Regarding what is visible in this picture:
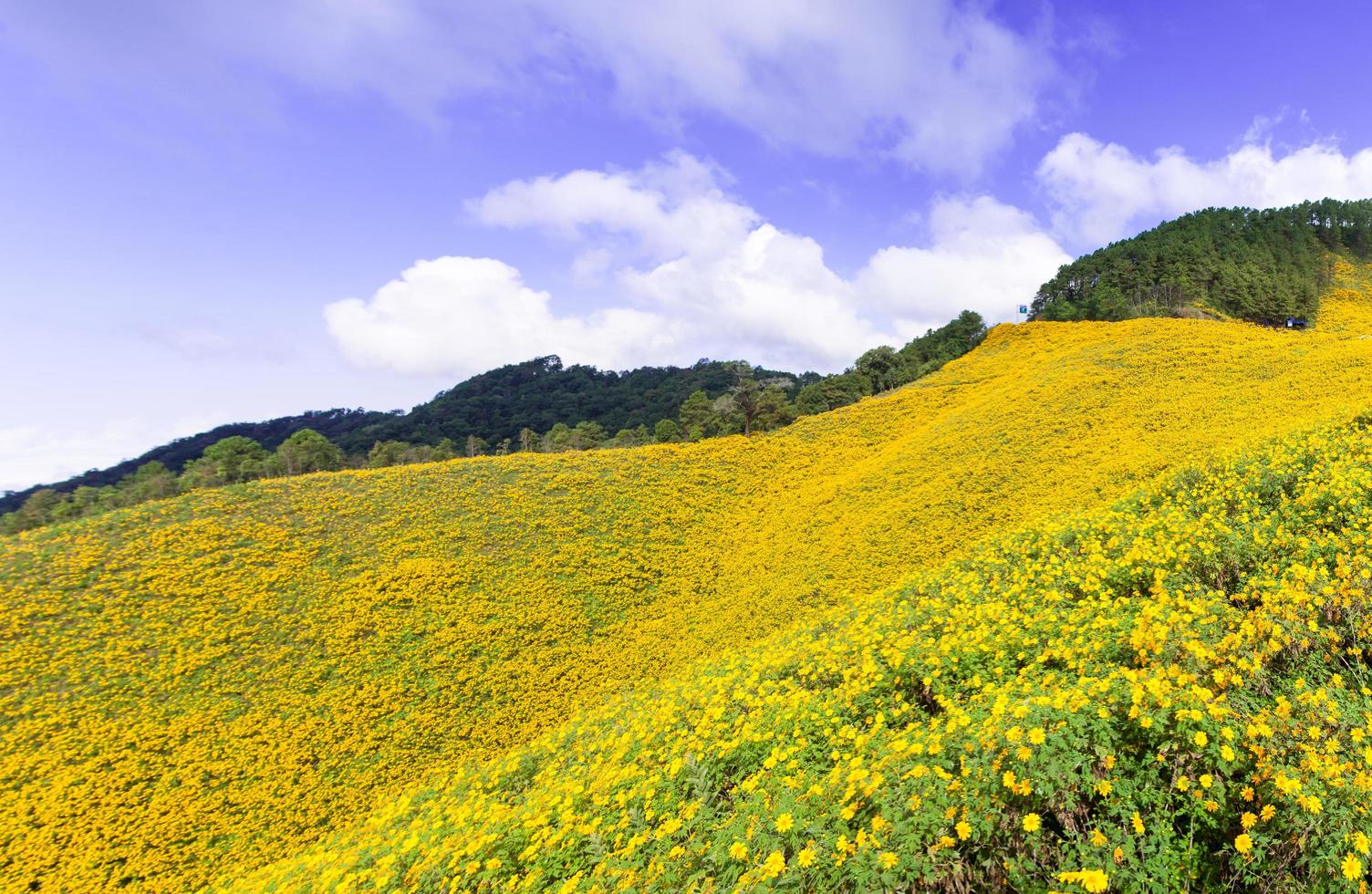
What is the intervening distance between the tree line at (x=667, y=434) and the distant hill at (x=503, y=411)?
24368mm

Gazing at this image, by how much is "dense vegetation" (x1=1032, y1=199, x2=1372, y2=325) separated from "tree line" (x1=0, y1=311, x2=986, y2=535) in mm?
10002

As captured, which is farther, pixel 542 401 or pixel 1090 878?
pixel 542 401

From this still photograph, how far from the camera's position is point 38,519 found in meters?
39.1

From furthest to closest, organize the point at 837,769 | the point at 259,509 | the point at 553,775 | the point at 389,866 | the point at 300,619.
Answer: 1. the point at 259,509
2. the point at 300,619
3. the point at 553,775
4. the point at 389,866
5. the point at 837,769

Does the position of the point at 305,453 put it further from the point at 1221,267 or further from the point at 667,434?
the point at 1221,267

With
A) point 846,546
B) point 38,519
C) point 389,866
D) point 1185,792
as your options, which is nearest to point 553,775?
point 389,866

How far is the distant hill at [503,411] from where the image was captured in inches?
3442

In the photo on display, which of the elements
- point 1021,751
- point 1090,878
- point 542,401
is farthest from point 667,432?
point 542,401

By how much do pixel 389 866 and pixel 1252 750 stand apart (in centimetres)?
752

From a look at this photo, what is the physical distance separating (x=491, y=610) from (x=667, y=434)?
34882 mm

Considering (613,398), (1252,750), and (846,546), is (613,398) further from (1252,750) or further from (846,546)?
(1252,750)

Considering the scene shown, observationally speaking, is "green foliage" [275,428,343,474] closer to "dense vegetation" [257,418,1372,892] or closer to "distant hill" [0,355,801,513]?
"distant hill" [0,355,801,513]

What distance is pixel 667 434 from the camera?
50250mm

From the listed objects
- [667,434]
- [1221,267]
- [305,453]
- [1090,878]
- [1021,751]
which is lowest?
[1090,878]
